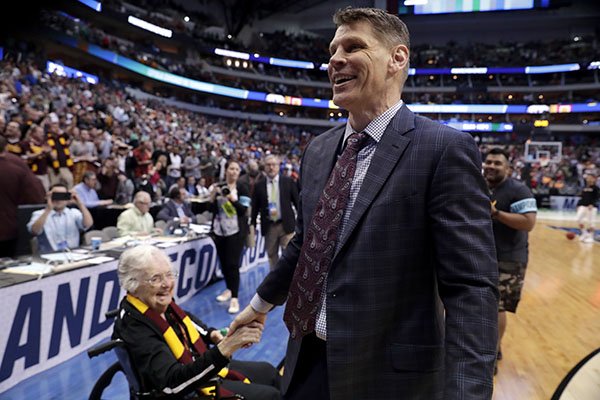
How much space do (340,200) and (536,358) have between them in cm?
352

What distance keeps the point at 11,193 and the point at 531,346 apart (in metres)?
5.12

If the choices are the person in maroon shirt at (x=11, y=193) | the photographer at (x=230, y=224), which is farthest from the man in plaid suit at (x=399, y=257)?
the person in maroon shirt at (x=11, y=193)

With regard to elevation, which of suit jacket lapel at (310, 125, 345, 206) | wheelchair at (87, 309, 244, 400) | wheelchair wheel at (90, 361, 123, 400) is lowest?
wheelchair wheel at (90, 361, 123, 400)

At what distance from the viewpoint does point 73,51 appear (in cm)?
2227

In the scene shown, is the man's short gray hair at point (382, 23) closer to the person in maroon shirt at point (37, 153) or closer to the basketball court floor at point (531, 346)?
the basketball court floor at point (531, 346)

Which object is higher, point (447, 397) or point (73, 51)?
point (73, 51)

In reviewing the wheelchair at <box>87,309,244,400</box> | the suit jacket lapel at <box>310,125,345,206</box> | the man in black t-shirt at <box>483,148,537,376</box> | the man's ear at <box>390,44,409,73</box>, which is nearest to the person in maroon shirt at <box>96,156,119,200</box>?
→ the wheelchair at <box>87,309,244,400</box>

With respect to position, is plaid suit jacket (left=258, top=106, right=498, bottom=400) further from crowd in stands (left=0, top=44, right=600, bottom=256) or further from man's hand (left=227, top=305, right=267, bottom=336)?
crowd in stands (left=0, top=44, right=600, bottom=256)

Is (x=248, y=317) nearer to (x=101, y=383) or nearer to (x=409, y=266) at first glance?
(x=409, y=266)

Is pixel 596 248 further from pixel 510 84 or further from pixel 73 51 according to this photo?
pixel 510 84

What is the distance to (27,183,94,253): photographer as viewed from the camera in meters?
4.19

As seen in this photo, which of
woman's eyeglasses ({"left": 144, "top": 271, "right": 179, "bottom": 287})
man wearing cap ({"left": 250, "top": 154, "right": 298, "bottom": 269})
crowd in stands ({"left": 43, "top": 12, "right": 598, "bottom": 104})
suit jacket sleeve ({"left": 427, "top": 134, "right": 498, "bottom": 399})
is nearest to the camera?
suit jacket sleeve ({"left": 427, "top": 134, "right": 498, "bottom": 399})

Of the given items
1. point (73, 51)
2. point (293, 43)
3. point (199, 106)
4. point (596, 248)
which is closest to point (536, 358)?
point (596, 248)

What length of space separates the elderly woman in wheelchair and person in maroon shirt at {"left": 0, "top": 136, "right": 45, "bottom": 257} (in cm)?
267
